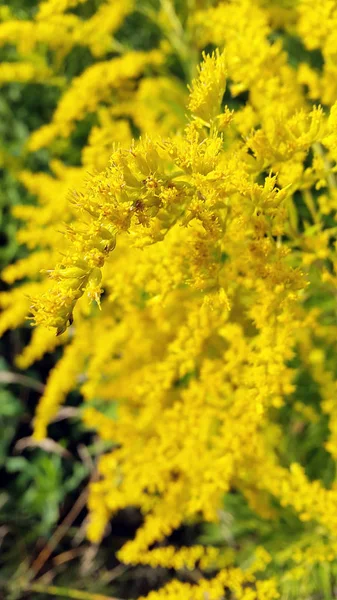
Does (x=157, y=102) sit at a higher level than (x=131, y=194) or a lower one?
lower

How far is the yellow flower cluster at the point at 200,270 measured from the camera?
3.93 feet

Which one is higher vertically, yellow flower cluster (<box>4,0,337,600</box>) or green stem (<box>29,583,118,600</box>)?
yellow flower cluster (<box>4,0,337,600</box>)

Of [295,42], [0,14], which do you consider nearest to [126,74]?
[0,14]

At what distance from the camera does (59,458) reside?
10.2ft

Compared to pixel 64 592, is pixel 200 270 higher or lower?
higher

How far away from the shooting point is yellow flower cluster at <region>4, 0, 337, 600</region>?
1199 mm

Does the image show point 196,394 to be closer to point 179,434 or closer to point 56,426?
point 179,434

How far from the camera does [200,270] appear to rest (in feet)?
4.34

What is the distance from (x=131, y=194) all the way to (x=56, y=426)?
2.44m

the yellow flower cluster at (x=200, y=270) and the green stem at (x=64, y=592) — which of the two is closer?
the yellow flower cluster at (x=200, y=270)

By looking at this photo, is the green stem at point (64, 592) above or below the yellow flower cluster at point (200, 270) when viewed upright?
below

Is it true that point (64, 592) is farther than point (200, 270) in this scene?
Yes

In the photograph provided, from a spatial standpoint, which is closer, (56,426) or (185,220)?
(185,220)

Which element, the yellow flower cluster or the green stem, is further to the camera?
the green stem
